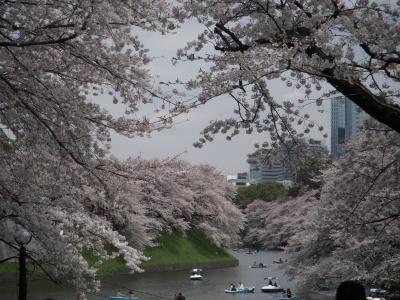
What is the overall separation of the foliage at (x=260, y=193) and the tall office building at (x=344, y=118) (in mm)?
57072

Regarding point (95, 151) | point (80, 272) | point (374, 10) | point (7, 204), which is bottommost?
point (80, 272)

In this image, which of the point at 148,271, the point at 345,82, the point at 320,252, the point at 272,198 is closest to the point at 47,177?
the point at 345,82

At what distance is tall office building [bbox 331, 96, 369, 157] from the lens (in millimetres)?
6211

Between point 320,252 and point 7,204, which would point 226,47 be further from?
point 320,252

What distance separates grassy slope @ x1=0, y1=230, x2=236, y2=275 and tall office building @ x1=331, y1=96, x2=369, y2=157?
20.1 m

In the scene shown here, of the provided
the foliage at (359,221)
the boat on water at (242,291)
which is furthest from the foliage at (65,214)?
the boat on water at (242,291)

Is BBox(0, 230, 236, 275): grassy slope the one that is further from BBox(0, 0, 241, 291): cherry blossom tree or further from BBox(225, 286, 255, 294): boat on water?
BBox(0, 0, 241, 291): cherry blossom tree

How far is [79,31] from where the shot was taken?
4.78m

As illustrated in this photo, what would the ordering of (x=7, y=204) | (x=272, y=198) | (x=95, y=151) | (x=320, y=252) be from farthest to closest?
(x=272, y=198)
(x=320, y=252)
(x=95, y=151)
(x=7, y=204)

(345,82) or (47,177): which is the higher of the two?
(345,82)

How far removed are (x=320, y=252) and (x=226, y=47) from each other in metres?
12.9

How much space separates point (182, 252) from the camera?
32469mm

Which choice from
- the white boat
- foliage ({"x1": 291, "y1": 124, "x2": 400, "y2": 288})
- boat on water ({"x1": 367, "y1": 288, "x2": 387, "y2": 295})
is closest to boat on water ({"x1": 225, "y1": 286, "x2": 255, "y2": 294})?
the white boat

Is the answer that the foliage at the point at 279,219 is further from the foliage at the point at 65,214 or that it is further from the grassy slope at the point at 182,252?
the foliage at the point at 65,214
